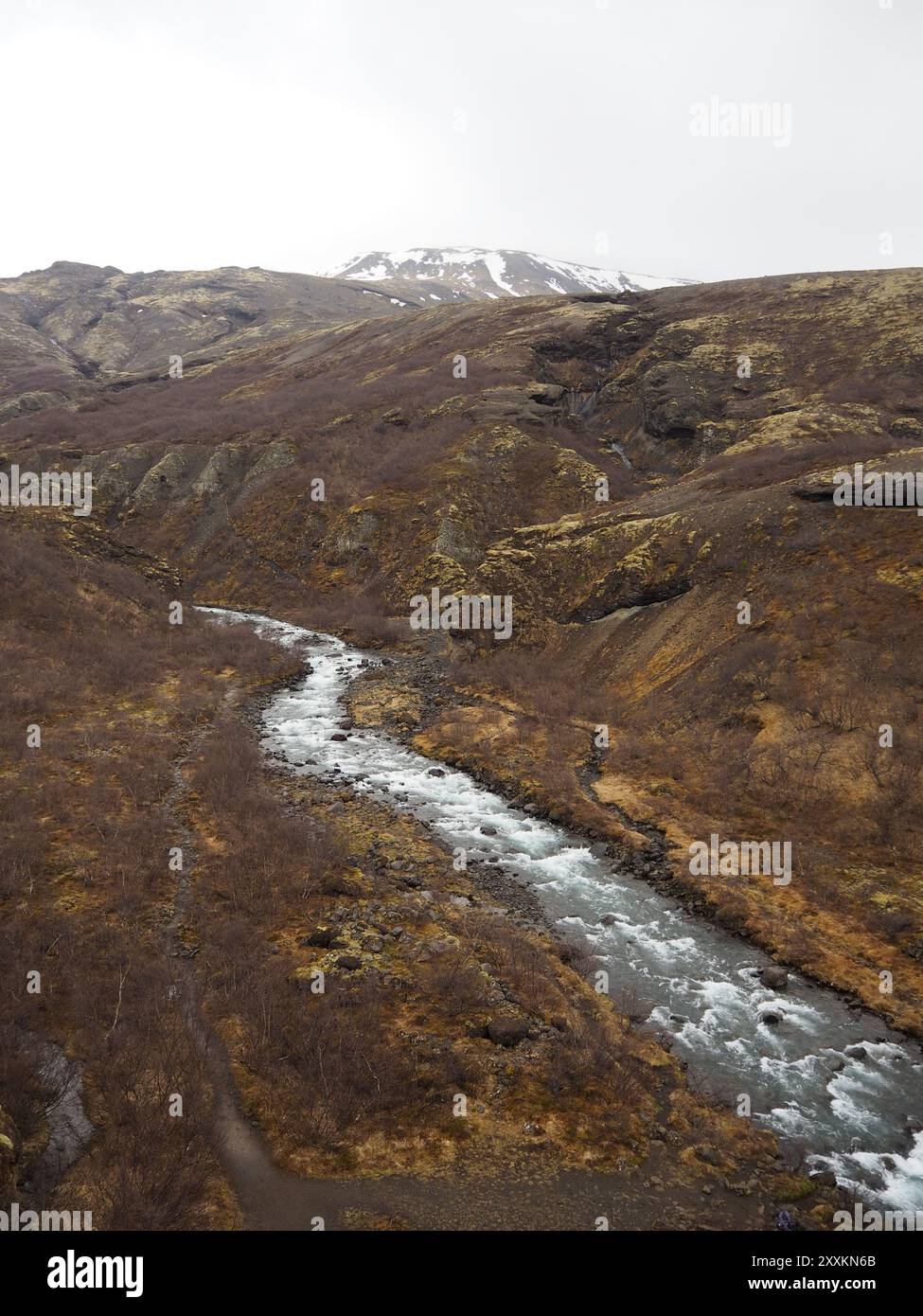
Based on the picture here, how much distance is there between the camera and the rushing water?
1168 cm

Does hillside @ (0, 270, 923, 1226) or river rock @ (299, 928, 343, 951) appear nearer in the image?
hillside @ (0, 270, 923, 1226)

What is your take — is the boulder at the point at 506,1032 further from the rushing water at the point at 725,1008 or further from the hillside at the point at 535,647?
the rushing water at the point at 725,1008

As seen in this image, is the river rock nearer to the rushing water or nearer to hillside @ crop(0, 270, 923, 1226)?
hillside @ crop(0, 270, 923, 1226)

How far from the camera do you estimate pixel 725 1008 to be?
48.5ft

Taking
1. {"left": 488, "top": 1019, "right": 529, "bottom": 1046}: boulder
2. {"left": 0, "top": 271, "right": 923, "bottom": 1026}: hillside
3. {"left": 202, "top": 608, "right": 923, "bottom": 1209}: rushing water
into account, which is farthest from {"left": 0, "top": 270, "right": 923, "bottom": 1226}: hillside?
{"left": 202, "top": 608, "right": 923, "bottom": 1209}: rushing water

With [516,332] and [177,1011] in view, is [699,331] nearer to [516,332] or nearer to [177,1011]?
[516,332]

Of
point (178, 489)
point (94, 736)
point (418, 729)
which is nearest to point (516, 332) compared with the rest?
point (178, 489)

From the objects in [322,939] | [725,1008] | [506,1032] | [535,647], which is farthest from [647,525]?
[506,1032]

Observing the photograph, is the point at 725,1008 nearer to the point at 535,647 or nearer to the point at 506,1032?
the point at 506,1032

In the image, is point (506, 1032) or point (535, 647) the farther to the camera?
point (535, 647)

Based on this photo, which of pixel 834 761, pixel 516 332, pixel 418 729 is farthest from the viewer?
pixel 516 332

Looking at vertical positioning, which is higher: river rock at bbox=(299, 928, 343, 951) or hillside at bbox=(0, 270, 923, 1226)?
hillside at bbox=(0, 270, 923, 1226)

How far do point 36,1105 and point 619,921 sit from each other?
12.9 metres
